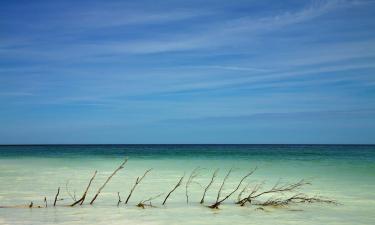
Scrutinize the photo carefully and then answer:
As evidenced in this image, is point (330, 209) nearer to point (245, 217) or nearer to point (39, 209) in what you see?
point (245, 217)

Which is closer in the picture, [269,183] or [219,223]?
[219,223]

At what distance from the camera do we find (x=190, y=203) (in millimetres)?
8078

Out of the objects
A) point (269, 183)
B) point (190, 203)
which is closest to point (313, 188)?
point (269, 183)

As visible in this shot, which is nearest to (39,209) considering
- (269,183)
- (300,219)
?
(300,219)

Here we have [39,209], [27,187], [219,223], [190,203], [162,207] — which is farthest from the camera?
[27,187]

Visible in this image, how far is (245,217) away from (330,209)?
1.81 meters

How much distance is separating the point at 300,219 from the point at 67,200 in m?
4.24

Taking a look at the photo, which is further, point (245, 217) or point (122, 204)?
point (122, 204)

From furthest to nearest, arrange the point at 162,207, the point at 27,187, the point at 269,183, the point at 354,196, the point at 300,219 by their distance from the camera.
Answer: the point at 269,183 → the point at 27,187 → the point at 354,196 → the point at 162,207 → the point at 300,219

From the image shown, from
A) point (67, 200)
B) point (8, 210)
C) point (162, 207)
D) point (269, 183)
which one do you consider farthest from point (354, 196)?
point (8, 210)

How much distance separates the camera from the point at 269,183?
489 inches

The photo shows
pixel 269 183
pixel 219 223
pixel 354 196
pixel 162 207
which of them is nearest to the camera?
pixel 219 223

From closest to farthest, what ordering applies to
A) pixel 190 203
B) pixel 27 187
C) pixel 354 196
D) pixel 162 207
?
1. pixel 162 207
2. pixel 190 203
3. pixel 354 196
4. pixel 27 187

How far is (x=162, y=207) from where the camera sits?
753cm
